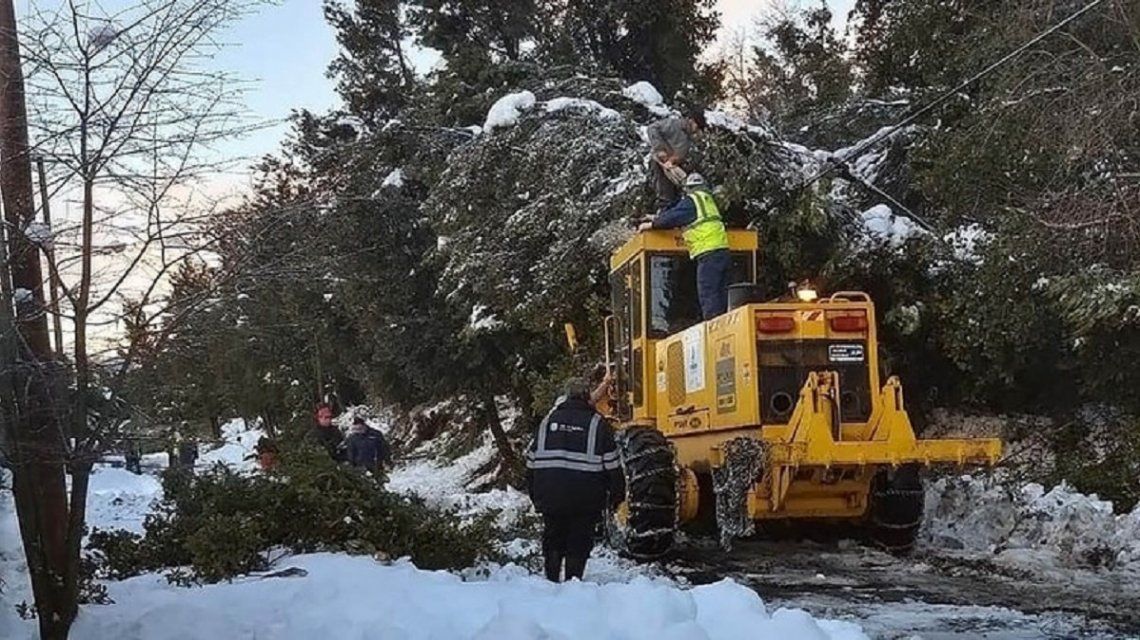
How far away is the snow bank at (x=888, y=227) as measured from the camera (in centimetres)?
1490

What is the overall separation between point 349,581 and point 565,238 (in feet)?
33.0

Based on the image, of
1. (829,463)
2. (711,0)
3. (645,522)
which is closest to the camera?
(829,463)

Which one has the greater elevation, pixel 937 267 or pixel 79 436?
pixel 937 267

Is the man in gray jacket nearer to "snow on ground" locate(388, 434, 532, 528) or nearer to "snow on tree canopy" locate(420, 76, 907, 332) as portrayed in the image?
"snow on tree canopy" locate(420, 76, 907, 332)

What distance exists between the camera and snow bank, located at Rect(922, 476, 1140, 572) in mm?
9914

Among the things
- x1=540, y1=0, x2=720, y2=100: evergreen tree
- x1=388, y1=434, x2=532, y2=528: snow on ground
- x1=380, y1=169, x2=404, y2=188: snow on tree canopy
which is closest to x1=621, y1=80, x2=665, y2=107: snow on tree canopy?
x1=380, y1=169, x2=404, y2=188: snow on tree canopy

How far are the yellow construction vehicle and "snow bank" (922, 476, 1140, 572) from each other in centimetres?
91

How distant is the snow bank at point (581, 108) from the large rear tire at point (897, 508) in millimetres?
8372

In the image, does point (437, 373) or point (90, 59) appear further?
point (437, 373)

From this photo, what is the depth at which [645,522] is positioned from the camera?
10070mm

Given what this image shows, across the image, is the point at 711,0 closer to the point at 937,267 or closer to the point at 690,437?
the point at 937,267

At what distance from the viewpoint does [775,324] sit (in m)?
10.1

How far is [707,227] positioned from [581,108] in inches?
285

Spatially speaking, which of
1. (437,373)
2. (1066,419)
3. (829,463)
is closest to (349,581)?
(829,463)
